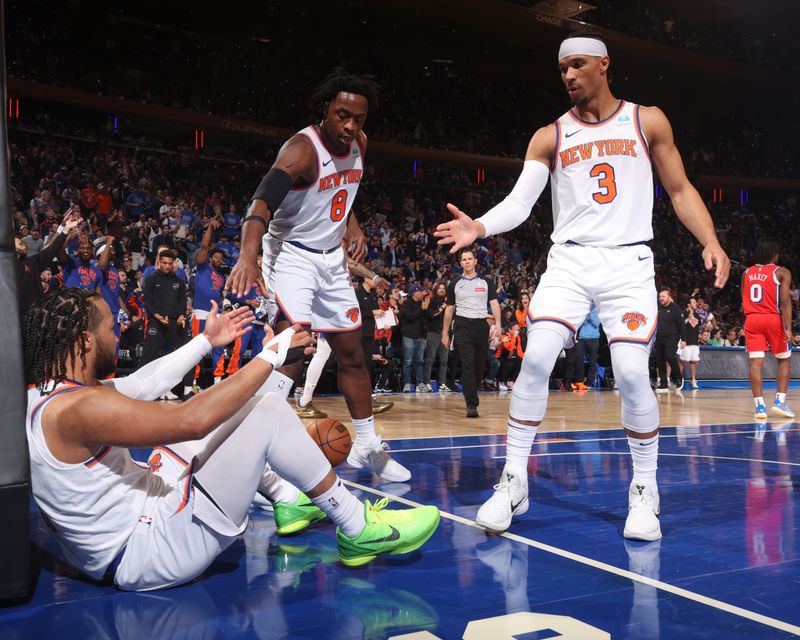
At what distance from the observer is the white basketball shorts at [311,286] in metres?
4.17

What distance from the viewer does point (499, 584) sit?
2.68 m

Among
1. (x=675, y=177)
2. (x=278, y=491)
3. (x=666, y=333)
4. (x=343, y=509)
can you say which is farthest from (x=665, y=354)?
(x=343, y=509)

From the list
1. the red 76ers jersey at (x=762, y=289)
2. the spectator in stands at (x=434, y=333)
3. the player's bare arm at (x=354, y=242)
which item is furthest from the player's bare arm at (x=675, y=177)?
the spectator in stands at (x=434, y=333)

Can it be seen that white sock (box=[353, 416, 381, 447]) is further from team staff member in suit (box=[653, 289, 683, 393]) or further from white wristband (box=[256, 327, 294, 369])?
team staff member in suit (box=[653, 289, 683, 393])

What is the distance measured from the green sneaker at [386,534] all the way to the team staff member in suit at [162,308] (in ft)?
21.7

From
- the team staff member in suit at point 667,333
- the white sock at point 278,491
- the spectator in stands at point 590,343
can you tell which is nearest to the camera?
the white sock at point 278,491

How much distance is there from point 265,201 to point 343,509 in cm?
171

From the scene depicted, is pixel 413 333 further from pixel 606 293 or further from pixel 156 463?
pixel 156 463

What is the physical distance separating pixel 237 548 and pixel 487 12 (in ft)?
65.1

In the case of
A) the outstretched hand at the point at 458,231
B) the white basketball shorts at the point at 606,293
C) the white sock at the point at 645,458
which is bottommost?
the white sock at the point at 645,458

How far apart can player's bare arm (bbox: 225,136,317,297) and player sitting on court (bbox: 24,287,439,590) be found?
786 mm

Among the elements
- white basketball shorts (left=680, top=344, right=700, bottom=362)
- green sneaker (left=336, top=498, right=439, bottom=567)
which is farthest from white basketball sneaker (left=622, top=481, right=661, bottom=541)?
white basketball shorts (left=680, top=344, right=700, bottom=362)

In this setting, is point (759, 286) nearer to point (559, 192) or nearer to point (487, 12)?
point (559, 192)

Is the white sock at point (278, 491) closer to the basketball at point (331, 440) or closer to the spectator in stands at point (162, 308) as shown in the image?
the basketball at point (331, 440)
